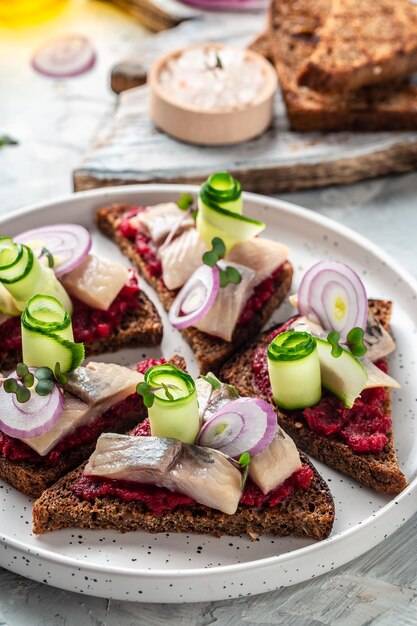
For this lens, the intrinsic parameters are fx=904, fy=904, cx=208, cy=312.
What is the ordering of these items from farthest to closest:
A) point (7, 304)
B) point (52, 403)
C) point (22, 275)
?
1. point (7, 304)
2. point (22, 275)
3. point (52, 403)

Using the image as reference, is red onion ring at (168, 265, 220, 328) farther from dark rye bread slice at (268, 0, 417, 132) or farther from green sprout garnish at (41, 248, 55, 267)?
dark rye bread slice at (268, 0, 417, 132)

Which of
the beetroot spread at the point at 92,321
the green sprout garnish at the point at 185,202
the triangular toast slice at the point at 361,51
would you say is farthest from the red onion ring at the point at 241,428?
the triangular toast slice at the point at 361,51

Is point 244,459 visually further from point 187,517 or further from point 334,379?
point 334,379

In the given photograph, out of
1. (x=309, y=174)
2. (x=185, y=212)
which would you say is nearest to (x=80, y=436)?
(x=185, y=212)

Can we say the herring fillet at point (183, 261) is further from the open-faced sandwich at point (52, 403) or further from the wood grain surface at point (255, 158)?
the wood grain surface at point (255, 158)

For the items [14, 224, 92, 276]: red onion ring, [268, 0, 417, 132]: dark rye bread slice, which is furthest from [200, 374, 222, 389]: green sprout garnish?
[268, 0, 417, 132]: dark rye bread slice

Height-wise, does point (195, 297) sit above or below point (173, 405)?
below
